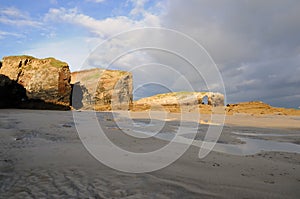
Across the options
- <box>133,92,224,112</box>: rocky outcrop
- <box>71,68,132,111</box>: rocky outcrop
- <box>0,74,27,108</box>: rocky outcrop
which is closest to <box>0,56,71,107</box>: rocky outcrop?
<box>0,74,27,108</box>: rocky outcrop

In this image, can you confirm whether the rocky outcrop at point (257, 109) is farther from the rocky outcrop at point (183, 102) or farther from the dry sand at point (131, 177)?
the dry sand at point (131, 177)

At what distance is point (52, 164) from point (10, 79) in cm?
1987

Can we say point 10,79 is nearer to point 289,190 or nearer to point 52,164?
point 52,164

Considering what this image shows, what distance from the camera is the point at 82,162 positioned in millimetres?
3758

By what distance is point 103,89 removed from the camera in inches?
1253

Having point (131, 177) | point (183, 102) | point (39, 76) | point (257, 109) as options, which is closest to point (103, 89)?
point (39, 76)

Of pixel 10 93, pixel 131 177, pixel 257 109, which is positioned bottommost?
pixel 131 177

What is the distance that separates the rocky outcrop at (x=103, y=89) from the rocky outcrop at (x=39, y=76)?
17.8 ft

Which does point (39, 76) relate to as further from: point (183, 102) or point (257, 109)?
point (257, 109)

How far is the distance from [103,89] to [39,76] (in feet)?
37.6

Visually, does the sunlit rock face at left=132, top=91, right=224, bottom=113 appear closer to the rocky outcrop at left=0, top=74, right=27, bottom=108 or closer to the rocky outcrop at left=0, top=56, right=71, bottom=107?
the rocky outcrop at left=0, top=56, right=71, bottom=107

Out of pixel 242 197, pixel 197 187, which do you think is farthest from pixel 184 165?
pixel 242 197

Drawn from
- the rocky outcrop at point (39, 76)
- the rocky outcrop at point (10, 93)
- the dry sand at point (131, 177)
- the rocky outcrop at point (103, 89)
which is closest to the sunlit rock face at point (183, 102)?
the rocky outcrop at point (103, 89)

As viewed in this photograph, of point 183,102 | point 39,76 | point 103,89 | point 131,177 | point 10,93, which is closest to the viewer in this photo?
point 131,177
